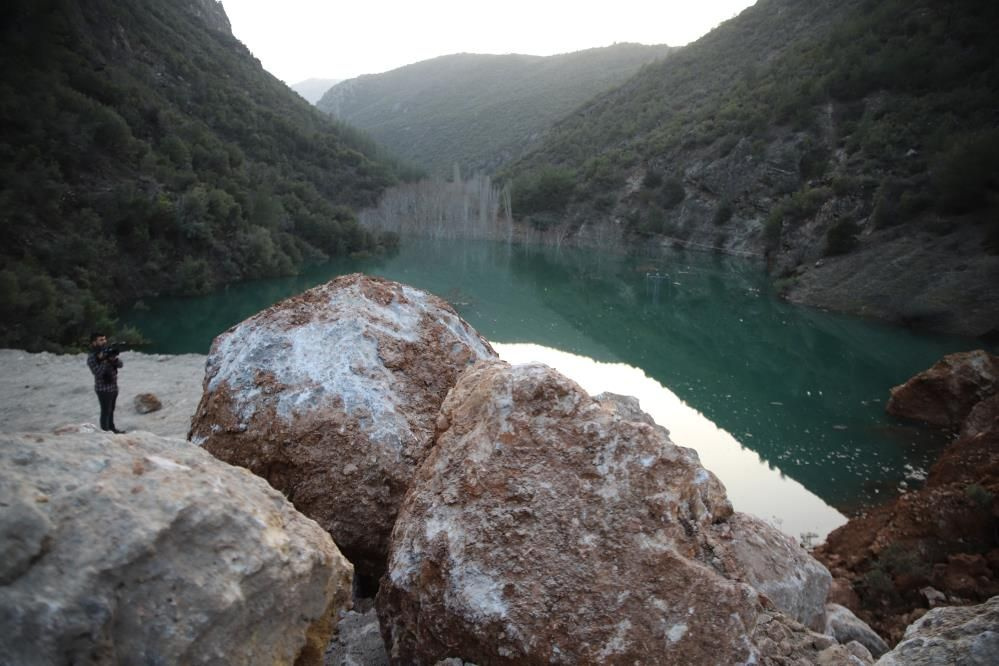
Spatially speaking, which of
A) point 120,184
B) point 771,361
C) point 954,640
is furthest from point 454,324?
point 120,184

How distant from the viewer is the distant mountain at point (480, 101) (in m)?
99.9

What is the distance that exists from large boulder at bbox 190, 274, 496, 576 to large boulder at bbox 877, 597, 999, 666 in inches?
81.5

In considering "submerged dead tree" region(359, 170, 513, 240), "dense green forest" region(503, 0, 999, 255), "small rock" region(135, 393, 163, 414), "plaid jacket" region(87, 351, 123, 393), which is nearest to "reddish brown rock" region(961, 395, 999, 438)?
"plaid jacket" region(87, 351, 123, 393)

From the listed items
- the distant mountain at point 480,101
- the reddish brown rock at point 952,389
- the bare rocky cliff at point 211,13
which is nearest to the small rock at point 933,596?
the reddish brown rock at point 952,389

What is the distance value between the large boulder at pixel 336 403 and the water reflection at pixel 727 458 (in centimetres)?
288

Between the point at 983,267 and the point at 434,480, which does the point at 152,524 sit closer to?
the point at 434,480

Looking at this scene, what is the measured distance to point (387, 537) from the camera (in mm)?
3027

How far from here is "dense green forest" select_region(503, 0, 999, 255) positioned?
28234 mm

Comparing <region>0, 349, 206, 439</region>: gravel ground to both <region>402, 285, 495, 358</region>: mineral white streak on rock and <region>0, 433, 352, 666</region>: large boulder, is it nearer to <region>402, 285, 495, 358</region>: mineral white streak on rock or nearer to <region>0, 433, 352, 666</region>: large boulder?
<region>402, 285, 495, 358</region>: mineral white streak on rock

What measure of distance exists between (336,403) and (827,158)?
143ft

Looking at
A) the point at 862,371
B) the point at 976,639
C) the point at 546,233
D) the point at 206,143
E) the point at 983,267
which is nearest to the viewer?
the point at 976,639

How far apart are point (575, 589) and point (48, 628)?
149 centimetres

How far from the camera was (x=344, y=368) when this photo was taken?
329cm

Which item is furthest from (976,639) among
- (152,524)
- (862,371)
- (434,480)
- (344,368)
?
(862,371)
